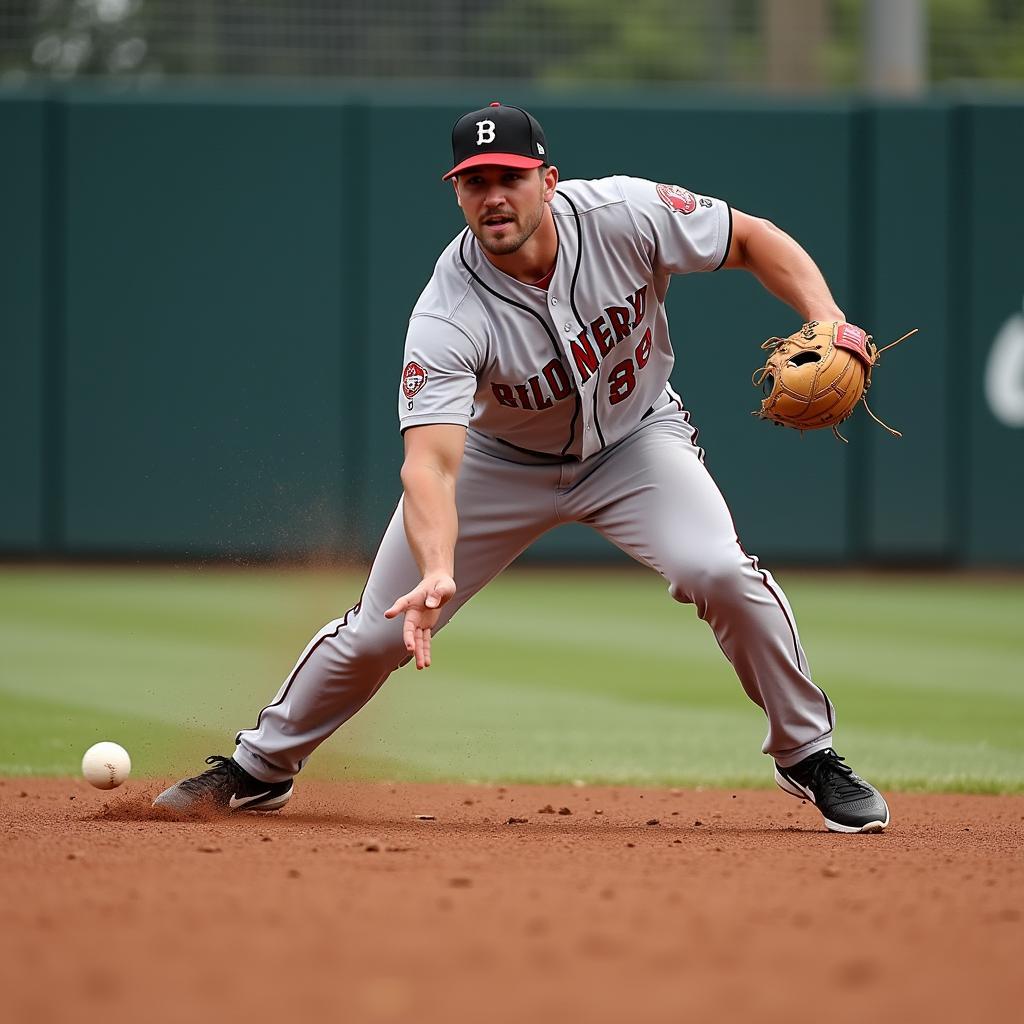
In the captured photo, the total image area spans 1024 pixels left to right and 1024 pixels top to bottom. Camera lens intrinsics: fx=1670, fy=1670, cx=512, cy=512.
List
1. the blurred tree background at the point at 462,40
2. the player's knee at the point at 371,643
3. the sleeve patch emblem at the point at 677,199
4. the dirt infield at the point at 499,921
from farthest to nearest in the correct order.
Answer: the blurred tree background at the point at 462,40
the sleeve patch emblem at the point at 677,199
the player's knee at the point at 371,643
the dirt infield at the point at 499,921

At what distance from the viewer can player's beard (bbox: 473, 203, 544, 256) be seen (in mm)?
4141

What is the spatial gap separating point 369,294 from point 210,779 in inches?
318

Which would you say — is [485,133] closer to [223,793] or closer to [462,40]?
[223,793]

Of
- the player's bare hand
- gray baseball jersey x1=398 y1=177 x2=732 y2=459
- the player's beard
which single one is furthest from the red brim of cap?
the player's bare hand

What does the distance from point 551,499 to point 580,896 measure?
1.63 m

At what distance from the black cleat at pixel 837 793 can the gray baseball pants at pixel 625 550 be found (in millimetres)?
35

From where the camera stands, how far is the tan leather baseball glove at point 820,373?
4137mm

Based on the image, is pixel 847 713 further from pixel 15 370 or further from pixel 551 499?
pixel 15 370

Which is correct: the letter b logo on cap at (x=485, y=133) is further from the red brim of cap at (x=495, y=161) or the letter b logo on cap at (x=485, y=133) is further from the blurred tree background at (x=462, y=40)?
the blurred tree background at (x=462, y=40)

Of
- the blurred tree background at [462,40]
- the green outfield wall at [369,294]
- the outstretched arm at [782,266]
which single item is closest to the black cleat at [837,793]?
the outstretched arm at [782,266]

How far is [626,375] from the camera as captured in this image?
448 centimetres

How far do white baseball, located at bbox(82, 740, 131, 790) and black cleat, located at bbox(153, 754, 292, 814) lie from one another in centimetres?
16

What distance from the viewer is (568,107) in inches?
484

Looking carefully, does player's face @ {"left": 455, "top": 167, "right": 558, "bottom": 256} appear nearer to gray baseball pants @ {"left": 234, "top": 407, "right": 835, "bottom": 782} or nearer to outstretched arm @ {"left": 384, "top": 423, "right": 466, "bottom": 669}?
outstretched arm @ {"left": 384, "top": 423, "right": 466, "bottom": 669}
